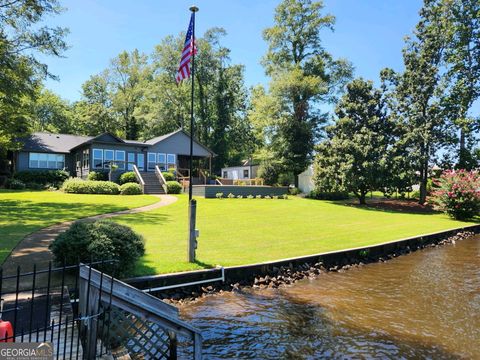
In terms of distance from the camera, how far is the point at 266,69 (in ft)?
131

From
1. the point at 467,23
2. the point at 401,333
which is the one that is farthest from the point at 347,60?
the point at 401,333

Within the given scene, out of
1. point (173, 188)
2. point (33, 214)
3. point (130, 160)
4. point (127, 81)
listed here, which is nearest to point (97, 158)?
point (130, 160)

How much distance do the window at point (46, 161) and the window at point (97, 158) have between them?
18.1ft

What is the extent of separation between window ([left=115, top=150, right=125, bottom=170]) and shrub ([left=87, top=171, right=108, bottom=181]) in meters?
1.72

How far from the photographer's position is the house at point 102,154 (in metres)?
31.0

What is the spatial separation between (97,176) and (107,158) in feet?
8.55

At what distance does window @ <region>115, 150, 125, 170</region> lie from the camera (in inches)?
1251

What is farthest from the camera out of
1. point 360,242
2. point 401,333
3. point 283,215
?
point 283,215

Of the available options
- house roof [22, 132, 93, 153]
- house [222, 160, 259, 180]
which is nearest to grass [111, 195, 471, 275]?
house roof [22, 132, 93, 153]

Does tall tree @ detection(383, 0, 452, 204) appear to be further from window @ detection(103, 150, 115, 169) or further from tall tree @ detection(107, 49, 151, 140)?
tall tree @ detection(107, 49, 151, 140)

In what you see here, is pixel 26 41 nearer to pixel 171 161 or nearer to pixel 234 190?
pixel 234 190

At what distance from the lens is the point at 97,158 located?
30.7 m

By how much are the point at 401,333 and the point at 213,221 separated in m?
10.5

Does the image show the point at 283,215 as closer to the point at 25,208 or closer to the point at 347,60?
the point at 25,208
